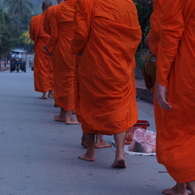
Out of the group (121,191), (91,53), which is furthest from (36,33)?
(121,191)

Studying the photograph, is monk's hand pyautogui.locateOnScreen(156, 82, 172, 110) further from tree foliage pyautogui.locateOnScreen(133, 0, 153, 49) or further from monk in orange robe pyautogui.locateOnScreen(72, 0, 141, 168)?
tree foliage pyautogui.locateOnScreen(133, 0, 153, 49)

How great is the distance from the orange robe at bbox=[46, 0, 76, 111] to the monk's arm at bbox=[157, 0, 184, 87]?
378cm

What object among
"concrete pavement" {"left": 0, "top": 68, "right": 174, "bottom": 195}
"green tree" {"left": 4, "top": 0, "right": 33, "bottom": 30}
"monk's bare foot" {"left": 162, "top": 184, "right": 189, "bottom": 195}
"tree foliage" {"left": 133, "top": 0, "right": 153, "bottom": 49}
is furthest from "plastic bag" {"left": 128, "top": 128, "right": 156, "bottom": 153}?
"green tree" {"left": 4, "top": 0, "right": 33, "bottom": 30}

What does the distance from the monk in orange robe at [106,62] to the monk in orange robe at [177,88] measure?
1381mm

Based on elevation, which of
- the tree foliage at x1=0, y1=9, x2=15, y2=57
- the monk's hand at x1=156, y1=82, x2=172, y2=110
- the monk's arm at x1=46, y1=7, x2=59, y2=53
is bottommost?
the tree foliage at x1=0, y1=9, x2=15, y2=57

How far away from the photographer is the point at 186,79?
3816 mm

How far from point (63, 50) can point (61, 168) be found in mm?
2921

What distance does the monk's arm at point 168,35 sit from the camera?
3770mm

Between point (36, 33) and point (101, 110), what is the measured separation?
6964mm

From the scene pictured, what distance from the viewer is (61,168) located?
5328 mm

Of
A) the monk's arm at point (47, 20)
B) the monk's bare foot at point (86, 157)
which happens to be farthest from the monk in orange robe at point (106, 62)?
the monk's arm at point (47, 20)

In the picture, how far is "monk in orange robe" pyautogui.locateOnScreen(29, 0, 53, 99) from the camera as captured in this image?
12094mm

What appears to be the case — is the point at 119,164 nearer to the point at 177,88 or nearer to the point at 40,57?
the point at 177,88

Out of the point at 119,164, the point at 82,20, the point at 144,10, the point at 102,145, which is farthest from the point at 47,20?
the point at 144,10
